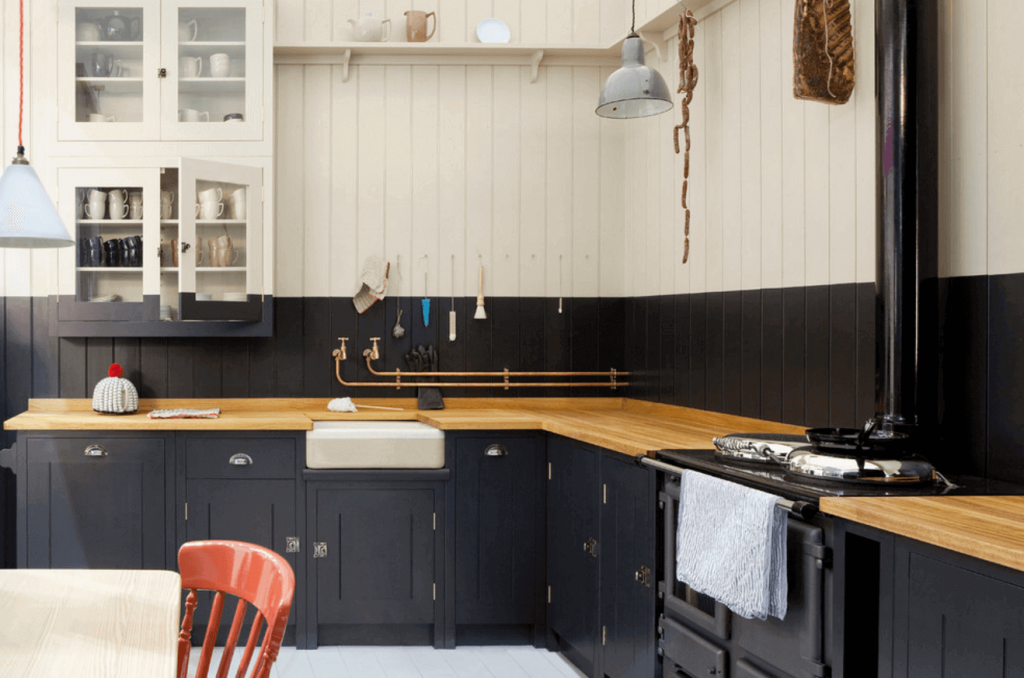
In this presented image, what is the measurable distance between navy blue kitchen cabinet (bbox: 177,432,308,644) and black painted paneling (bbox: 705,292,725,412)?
1842 mm

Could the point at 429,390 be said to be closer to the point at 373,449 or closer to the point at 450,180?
the point at 373,449

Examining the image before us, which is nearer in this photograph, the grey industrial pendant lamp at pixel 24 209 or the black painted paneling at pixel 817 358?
the grey industrial pendant lamp at pixel 24 209

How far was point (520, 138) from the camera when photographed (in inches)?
174

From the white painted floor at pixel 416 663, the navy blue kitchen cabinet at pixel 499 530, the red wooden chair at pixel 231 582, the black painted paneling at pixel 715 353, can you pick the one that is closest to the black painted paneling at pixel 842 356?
the black painted paneling at pixel 715 353

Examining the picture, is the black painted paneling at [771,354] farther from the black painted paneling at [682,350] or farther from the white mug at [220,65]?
the white mug at [220,65]

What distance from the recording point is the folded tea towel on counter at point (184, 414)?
3707 mm

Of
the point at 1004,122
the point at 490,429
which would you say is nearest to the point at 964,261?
the point at 1004,122

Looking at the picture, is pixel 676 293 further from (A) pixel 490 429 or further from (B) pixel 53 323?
(B) pixel 53 323

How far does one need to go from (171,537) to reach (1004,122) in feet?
11.4

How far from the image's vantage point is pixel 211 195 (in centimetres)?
386

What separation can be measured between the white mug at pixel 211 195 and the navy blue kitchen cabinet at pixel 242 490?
1.12m

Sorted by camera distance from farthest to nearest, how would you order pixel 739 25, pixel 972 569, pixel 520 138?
1. pixel 520 138
2. pixel 739 25
3. pixel 972 569

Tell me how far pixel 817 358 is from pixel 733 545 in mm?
1031

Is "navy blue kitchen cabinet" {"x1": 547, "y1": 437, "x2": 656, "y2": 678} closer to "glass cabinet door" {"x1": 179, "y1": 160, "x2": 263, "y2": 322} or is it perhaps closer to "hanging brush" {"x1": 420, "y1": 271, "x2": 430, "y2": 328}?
"hanging brush" {"x1": 420, "y1": 271, "x2": 430, "y2": 328}
